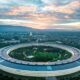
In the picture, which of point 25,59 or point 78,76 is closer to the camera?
point 78,76

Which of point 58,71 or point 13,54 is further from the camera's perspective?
Result: point 13,54

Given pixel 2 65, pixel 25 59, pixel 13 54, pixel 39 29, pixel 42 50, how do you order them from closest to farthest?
pixel 2 65 < pixel 25 59 < pixel 13 54 < pixel 42 50 < pixel 39 29

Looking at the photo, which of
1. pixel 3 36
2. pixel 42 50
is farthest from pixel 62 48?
pixel 3 36

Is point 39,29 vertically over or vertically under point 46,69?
over

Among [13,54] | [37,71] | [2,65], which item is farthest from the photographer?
[13,54]

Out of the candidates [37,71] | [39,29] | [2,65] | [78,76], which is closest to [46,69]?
[37,71]

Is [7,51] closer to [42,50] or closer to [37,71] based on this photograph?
[42,50]

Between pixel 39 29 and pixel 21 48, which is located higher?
pixel 39 29

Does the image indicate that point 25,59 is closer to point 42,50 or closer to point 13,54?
point 13,54

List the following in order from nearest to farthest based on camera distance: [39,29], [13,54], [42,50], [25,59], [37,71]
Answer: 1. [37,71]
2. [25,59]
3. [13,54]
4. [42,50]
5. [39,29]
